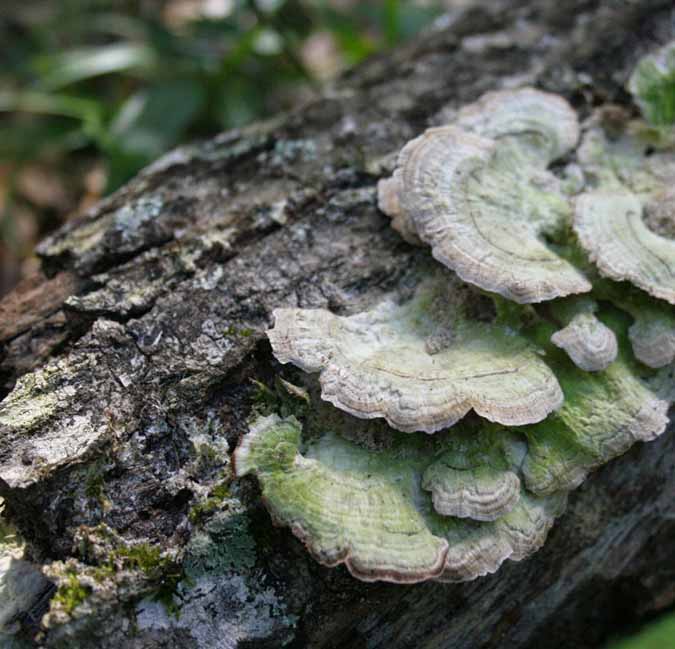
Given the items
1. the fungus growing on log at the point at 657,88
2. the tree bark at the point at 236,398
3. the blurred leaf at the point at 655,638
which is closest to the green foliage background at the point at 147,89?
the tree bark at the point at 236,398

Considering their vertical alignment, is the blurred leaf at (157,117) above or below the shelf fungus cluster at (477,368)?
above

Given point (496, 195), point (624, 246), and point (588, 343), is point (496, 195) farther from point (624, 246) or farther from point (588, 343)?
point (588, 343)

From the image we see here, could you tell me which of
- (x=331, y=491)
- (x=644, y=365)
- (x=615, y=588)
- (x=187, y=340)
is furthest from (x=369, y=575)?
(x=615, y=588)

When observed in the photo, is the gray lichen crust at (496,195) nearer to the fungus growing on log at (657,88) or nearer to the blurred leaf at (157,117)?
the fungus growing on log at (657,88)

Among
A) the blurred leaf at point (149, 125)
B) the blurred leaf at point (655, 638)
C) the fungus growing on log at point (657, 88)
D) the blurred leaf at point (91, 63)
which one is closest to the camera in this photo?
the blurred leaf at point (655, 638)

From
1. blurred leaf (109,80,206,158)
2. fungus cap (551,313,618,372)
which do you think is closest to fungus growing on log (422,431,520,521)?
fungus cap (551,313,618,372)

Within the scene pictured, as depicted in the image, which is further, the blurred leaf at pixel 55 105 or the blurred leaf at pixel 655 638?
the blurred leaf at pixel 55 105

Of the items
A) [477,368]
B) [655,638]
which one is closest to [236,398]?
[477,368]
